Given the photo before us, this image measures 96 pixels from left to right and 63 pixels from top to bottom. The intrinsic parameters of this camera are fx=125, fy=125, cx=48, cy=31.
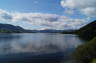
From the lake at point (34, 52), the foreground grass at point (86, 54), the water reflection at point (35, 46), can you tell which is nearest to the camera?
the foreground grass at point (86, 54)

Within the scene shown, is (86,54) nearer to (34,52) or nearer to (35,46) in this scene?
(34,52)

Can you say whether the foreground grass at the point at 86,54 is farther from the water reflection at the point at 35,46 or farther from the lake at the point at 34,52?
the water reflection at the point at 35,46

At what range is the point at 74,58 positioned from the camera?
114 feet

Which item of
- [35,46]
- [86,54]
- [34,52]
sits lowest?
[34,52]

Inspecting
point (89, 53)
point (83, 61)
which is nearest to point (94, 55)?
point (89, 53)

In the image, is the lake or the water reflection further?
the water reflection

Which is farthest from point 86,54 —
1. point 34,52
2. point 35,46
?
point 35,46

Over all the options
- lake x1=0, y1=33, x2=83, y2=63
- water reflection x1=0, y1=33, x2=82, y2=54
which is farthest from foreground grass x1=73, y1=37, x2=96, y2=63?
water reflection x1=0, y1=33, x2=82, y2=54

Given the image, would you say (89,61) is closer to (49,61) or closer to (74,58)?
(74,58)

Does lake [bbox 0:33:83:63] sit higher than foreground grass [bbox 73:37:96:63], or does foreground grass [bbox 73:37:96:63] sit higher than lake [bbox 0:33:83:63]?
foreground grass [bbox 73:37:96:63]

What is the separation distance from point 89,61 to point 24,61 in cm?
2129

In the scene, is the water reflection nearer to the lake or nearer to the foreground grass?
the lake

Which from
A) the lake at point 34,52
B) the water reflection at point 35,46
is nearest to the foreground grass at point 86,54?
the lake at point 34,52

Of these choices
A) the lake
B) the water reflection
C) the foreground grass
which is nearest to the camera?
the foreground grass
